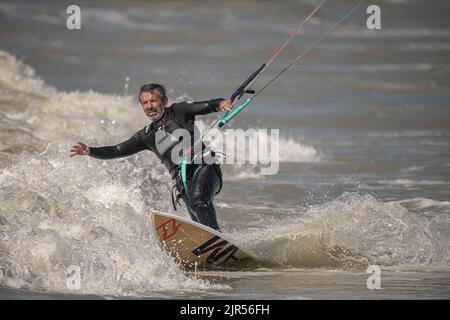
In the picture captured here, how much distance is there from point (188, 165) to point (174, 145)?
0.21m

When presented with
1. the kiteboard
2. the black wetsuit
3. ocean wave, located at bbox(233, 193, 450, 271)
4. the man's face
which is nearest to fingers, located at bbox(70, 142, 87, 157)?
the black wetsuit

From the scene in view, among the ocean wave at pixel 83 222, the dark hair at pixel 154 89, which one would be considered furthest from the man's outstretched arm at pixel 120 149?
the ocean wave at pixel 83 222

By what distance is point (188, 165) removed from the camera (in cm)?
925

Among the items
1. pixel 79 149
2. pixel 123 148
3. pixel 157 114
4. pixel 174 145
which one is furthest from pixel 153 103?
pixel 79 149

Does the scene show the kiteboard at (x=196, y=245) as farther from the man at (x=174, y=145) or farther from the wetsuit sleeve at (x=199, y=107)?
the wetsuit sleeve at (x=199, y=107)

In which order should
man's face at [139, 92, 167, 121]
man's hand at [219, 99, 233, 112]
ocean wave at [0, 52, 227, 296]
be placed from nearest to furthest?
ocean wave at [0, 52, 227, 296]
man's hand at [219, 99, 233, 112]
man's face at [139, 92, 167, 121]

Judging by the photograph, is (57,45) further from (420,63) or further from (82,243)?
(82,243)

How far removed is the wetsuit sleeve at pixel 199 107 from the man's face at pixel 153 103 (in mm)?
127

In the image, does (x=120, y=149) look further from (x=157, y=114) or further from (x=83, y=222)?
(x=83, y=222)

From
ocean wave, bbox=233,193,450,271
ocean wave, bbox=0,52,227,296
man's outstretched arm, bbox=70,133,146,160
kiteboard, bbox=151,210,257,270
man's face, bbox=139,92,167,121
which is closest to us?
ocean wave, bbox=0,52,227,296

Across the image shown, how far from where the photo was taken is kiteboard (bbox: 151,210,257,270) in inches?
356

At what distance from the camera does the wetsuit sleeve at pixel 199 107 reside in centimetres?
891

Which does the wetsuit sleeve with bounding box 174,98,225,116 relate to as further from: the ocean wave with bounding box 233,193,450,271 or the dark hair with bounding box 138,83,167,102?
the ocean wave with bounding box 233,193,450,271

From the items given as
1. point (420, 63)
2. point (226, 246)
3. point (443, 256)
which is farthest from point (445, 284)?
point (420, 63)
